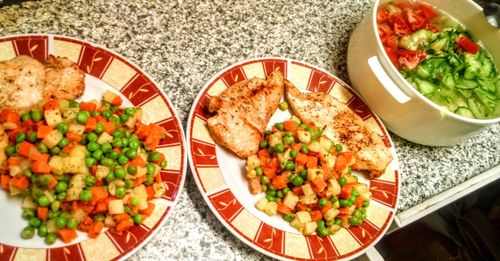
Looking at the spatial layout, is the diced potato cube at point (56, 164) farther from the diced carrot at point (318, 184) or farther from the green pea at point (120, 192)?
the diced carrot at point (318, 184)

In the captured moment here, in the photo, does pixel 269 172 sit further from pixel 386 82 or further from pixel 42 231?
pixel 42 231

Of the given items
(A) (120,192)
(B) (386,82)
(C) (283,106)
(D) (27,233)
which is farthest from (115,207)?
(B) (386,82)

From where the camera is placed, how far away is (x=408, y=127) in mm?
1761

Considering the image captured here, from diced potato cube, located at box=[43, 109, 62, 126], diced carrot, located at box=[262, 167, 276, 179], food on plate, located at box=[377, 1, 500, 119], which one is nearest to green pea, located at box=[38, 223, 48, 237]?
diced potato cube, located at box=[43, 109, 62, 126]

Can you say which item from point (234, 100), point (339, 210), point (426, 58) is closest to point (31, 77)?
point (234, 100)

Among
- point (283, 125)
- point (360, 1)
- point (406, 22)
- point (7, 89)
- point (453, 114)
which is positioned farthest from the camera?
point (360, 1)

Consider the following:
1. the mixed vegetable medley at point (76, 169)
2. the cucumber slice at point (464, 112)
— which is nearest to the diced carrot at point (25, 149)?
the mixed vegetable medley at point (76, 169)

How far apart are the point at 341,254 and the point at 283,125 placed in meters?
0.56

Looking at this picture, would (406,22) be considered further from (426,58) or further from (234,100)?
(234,100)

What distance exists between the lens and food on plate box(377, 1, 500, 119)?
69.9 inches

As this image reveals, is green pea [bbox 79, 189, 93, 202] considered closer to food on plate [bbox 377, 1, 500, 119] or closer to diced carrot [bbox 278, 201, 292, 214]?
diced carrot [bbox 278, 201, 292, 214]

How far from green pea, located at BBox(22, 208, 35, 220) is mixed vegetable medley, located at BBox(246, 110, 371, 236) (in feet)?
2.46

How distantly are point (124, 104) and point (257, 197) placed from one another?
635 mm

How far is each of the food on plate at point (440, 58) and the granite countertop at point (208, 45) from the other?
30cm
